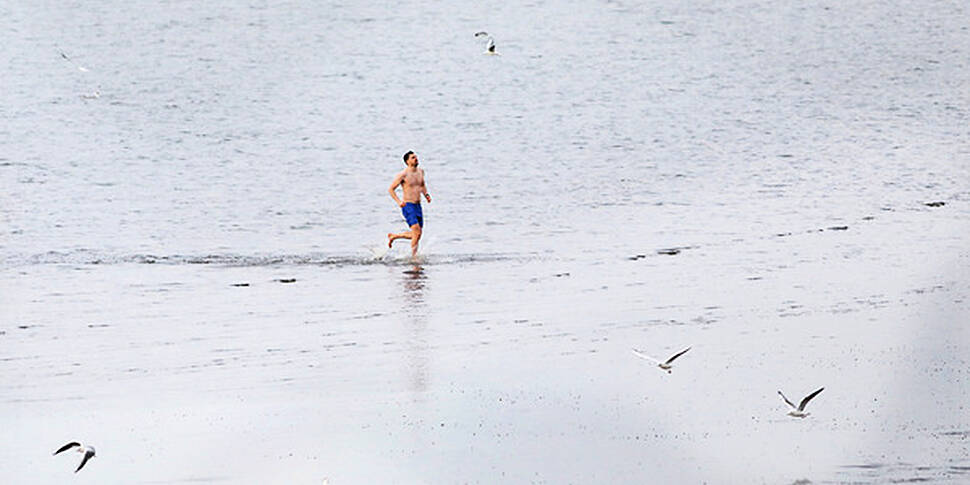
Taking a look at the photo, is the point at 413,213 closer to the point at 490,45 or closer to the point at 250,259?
the point at 250,259

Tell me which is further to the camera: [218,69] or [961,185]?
[218,69]

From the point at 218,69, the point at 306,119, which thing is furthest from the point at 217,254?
the point at 218,69

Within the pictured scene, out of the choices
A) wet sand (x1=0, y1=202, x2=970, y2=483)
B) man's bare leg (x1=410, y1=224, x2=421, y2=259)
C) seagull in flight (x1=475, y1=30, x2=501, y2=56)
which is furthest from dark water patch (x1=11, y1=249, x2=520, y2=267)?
seagull in flight (x1=475, y1=30, x2=501, y2=56)

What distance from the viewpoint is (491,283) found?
2380cm

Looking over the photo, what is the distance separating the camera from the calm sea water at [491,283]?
13859 mm

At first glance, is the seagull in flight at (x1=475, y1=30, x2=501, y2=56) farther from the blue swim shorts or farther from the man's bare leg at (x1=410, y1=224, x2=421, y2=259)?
the blue swim shorts

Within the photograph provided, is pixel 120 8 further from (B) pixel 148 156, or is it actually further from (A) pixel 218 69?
(B) pixel 148 156

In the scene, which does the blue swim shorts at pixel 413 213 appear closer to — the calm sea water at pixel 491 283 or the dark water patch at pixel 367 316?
the calm sea water at pixel 491 283

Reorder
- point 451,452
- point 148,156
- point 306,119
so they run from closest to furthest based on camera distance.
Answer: point 451,452 < point 148,156 < point 306,119

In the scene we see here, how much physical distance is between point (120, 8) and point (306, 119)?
152 feet

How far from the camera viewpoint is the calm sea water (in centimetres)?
1386

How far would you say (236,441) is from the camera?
1395cm

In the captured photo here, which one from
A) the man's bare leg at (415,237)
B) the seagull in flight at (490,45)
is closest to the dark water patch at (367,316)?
the man's bare leg at (415,237)

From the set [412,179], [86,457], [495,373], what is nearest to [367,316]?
[495,373]
